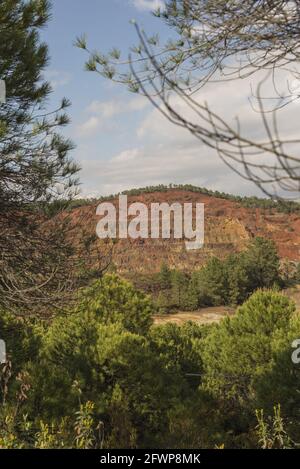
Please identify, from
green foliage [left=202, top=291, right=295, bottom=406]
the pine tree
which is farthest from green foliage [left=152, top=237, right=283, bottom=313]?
the pine tree

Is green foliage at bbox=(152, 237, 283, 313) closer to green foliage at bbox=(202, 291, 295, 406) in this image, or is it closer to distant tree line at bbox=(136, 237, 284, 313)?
distant tree line at bbox=(136, 237, 284, 313)

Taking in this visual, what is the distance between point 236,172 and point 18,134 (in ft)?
20.5

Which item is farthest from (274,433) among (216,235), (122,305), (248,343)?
(216,235)

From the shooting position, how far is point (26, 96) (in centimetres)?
825

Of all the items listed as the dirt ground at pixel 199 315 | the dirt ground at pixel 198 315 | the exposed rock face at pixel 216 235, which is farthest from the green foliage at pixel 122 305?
the exposed rock face at pixel 216 235

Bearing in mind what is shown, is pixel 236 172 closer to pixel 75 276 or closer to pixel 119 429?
pixel 75 276

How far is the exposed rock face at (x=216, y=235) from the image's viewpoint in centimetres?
8881

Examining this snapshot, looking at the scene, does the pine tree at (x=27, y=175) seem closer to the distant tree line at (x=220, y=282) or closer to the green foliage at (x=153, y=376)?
the green foliage at (x=153, y=376)

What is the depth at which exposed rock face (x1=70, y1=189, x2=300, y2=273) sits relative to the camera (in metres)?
88.8

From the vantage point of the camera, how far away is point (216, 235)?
324 ft

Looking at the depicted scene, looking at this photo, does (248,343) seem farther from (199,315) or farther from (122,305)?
(199,315)

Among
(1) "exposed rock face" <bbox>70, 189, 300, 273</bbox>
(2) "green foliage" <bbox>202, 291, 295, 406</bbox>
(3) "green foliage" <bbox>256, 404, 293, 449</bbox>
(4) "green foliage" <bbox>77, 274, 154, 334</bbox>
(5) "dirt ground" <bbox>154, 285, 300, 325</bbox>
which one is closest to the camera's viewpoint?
(3) "green foliage" <bbox>256, 404, 293, 449</bbox>
